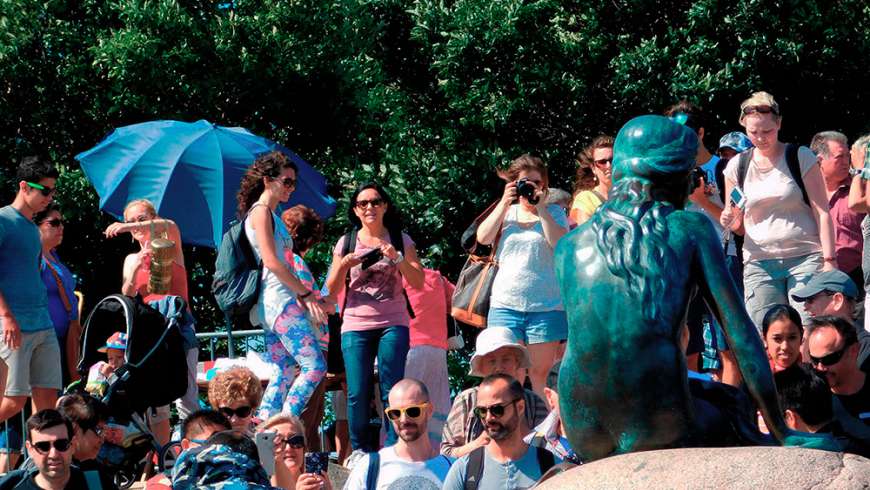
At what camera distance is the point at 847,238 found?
984cm

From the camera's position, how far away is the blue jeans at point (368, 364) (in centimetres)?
903

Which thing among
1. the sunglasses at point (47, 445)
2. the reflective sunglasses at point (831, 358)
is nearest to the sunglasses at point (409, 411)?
the sunglasses at point (47, 445)

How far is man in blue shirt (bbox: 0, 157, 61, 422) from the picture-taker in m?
9.23

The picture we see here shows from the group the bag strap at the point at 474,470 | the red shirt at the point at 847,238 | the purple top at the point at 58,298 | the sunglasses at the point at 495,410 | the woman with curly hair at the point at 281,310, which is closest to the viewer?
the bag strap at the point at 474,470

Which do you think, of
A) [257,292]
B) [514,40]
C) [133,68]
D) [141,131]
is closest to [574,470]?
[257,292]

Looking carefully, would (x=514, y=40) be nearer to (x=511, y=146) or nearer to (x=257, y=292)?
(x=511, y=146)

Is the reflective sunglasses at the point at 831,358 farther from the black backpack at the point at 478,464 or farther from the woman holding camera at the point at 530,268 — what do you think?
the woman holding camera at the point at 530,268

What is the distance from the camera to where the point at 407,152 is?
1466 centimetres

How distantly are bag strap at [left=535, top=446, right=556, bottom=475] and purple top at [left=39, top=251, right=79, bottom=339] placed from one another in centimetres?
459

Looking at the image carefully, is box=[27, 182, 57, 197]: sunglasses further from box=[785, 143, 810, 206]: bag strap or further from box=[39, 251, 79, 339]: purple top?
box=[785, 143, 810, 206]: bag strap

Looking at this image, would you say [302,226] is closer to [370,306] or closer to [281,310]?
[370,306]

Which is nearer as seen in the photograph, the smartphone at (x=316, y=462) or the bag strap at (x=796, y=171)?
the smartphone at (x=316, y=462)

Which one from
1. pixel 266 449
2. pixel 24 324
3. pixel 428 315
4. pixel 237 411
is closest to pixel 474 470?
pixel 266 449

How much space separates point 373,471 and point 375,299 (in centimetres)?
199
